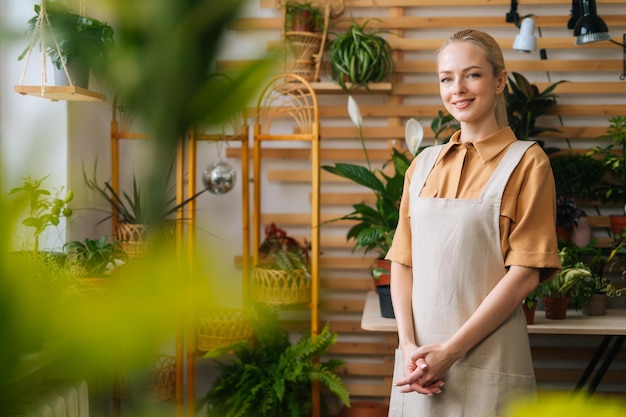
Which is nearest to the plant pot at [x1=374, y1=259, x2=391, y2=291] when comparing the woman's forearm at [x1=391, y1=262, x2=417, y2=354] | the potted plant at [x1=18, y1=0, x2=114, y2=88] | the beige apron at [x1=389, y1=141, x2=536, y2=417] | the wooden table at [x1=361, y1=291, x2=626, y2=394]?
the wooden table at [x1=361, y1=291, x2=626, y2=394]

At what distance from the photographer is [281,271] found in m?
3.20

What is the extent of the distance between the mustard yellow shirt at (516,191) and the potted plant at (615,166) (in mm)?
1578

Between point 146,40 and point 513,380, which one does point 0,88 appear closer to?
point 146,40

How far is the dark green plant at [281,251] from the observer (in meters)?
3.27

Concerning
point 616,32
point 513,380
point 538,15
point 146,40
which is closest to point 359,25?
point 538,15

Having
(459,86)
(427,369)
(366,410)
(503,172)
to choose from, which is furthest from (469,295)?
(366,410)

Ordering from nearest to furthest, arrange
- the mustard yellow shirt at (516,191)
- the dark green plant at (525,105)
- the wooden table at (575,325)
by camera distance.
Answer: the mustard yellow shirt at (516,191)
the wooden table at (575,325)
the dark green plant at (525,105)

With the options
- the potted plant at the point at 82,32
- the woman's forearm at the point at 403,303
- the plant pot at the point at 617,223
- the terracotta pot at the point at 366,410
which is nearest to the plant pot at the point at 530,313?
the plant pot at the point at 617,223

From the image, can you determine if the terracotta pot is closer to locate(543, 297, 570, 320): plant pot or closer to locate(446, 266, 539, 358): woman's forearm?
locate(543, 297, 570, 320): plant pot

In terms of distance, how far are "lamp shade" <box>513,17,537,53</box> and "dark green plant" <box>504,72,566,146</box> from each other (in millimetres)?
113

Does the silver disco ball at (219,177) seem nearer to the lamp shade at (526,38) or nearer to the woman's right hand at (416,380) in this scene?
the lamp shade at (526,38)

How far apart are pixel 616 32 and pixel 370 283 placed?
1594 mm

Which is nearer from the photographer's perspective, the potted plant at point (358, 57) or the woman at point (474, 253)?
the woman at point (474, 253)

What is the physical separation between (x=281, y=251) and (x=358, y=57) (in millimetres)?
890
